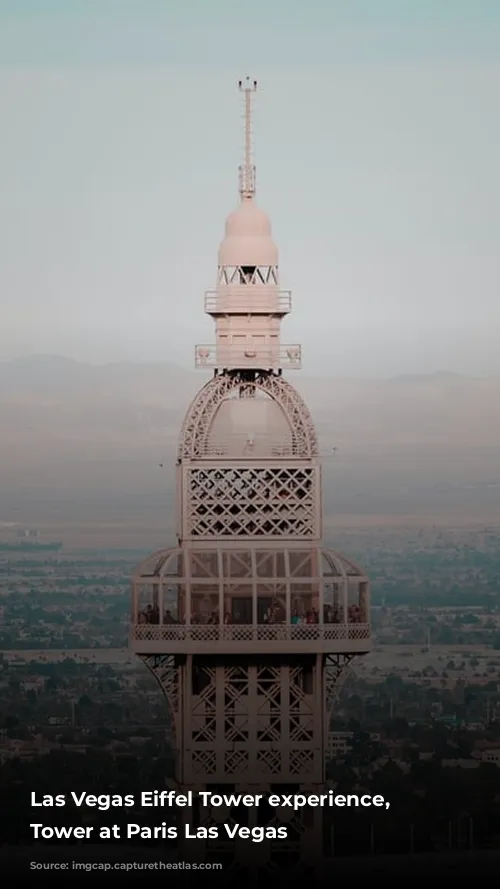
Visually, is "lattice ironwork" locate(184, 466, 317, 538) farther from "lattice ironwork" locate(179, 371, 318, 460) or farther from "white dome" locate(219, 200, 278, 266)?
"white dome" locate(219, 200, 278, 266)

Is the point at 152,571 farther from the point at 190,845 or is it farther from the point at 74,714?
the point at 74,714

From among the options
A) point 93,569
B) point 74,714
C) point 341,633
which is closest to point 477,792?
point 93,569

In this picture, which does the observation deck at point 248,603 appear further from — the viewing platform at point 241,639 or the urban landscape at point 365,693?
the urban landscape at point 365,693

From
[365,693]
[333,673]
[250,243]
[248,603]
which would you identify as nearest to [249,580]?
[248,603]

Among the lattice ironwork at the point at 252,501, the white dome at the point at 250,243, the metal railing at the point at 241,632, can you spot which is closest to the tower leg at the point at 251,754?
the metal railing at the point at 241,632

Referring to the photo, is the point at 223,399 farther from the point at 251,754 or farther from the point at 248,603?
the point at 251,754

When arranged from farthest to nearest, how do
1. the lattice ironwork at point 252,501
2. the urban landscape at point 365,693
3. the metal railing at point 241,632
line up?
the urban landscape at point 365,693 < the lattice ironwork at point 252,501 < the metal railing at point 241,632
